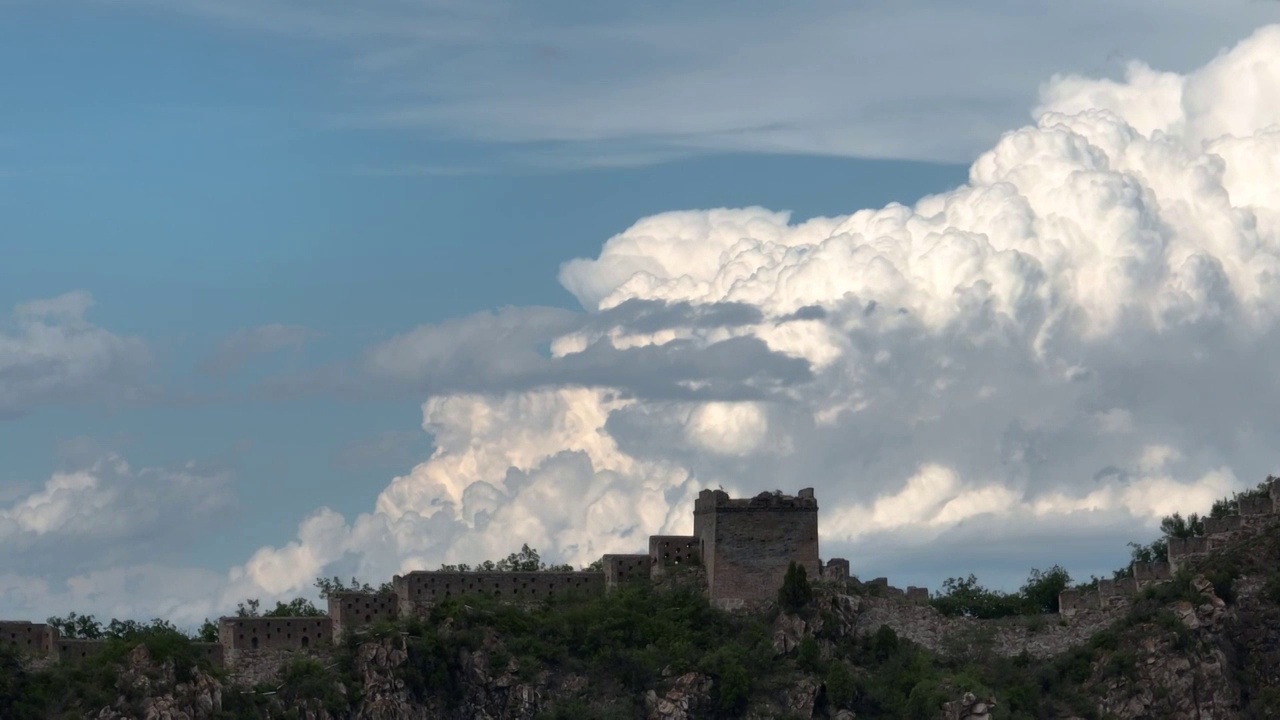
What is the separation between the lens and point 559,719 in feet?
536

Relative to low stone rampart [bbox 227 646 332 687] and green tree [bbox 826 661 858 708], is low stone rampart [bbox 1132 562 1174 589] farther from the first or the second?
low stone rampart [bbox 227 646 332 687]

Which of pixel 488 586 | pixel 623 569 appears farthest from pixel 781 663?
pixel 488 586

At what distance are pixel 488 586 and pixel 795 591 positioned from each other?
587 inches

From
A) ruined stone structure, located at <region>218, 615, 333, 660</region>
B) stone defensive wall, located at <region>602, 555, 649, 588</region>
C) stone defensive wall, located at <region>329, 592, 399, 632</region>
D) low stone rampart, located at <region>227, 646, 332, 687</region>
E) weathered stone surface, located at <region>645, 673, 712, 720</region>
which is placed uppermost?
stone defensive wall, located at <region>602, 555, 649, 588</region>

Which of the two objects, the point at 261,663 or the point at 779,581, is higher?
the point at 779,581

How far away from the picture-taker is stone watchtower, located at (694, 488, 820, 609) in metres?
172

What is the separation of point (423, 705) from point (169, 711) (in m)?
12.5

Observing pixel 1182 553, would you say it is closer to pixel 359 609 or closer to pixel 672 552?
pixel 672 552

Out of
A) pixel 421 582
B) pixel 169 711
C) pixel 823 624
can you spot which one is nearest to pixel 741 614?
pixel 823 624

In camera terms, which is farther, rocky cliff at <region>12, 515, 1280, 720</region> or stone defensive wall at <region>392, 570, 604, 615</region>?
stone defensive wall at <region>392, 570, 604, 615</region>

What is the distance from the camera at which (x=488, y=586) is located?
172 metres

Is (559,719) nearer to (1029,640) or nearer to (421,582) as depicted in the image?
(421,582)

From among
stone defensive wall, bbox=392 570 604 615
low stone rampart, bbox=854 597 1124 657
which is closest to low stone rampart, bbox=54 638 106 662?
stone defensive wall, bbox=392 570 604 615

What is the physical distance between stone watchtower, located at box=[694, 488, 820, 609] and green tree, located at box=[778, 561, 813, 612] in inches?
75.9
